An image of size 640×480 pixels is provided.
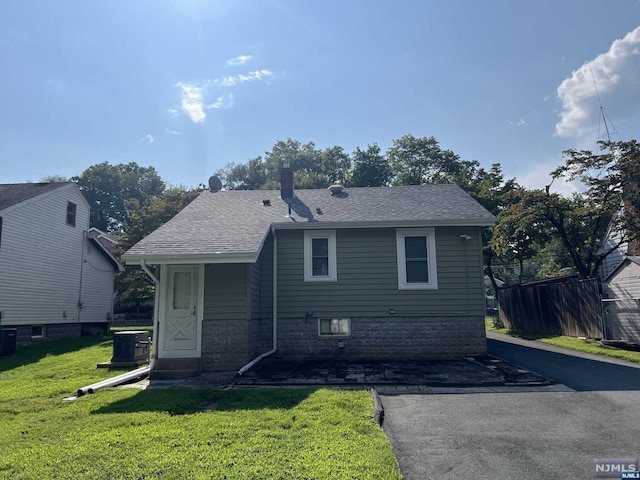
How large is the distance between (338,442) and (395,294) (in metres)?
7.10

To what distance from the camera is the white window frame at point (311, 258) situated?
37.4ft

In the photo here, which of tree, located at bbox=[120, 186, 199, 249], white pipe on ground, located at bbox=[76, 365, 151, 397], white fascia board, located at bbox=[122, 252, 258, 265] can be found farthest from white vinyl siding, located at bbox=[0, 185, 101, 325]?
white fascia board, located at bbox=[122, 252, 258, 265]

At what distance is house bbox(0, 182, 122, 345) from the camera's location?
15070 millimetres

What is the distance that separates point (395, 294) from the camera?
1126cm

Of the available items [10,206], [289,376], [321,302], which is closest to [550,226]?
[321,302]

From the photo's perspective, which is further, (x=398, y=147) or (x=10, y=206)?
(x=398, y=147)

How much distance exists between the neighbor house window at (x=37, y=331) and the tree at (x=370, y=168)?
28.7 meters

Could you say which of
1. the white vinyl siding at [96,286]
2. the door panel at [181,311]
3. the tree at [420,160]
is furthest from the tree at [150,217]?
the tree at [420,160]

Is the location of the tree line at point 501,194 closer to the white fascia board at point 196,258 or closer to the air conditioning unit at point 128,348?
the air conditioning unit at point 128,348

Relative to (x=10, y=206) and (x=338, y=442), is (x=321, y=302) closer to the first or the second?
(x=338, y=442)

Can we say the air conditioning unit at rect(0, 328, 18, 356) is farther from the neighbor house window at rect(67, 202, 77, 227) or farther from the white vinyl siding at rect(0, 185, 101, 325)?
the neighbor house window at rect(67, 202, 77, 227)

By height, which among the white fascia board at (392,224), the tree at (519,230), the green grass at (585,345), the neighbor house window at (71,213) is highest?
the neighbor house window at (71,213)

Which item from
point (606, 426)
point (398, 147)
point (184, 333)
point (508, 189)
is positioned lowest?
point (606, 426)

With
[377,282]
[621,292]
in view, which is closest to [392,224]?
[377,282]
